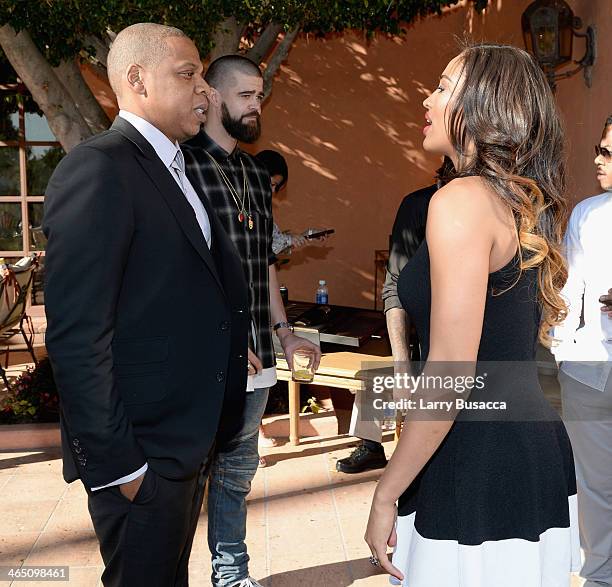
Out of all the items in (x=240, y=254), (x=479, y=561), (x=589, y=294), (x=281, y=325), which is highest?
(x=240, y=254)

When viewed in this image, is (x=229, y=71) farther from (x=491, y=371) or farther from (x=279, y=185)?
(x=279, y=185)

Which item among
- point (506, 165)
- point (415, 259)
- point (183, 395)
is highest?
point (506, 165)

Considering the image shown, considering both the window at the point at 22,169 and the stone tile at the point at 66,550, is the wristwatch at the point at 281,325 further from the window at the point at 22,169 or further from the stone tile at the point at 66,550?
the window at the point at 22,169

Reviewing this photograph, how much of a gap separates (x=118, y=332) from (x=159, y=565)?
2.17 feet

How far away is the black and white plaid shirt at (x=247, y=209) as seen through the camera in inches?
125

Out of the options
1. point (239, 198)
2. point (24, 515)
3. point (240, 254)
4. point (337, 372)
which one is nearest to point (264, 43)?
point (337, 372)

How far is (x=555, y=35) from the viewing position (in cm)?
559

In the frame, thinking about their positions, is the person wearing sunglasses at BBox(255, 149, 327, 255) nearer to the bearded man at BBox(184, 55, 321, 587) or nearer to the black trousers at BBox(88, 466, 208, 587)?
the bearded man at BBox(184, 55, 321, 587)

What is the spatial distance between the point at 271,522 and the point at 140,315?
260cm

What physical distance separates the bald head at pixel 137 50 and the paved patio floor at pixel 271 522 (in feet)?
7.92

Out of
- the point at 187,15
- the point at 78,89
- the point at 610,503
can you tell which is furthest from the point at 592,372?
the point at 78,89

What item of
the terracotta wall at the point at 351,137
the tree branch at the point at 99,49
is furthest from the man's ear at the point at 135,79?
the terracotta wall at the point at 351,137

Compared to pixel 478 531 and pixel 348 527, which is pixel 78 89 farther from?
pixel 478 531

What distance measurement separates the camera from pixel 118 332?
2.08 metres
